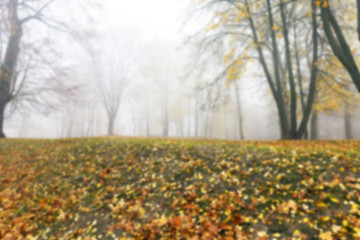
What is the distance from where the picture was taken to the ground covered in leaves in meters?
3.10

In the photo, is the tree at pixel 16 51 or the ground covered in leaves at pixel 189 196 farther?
the tree at pixel 16 51

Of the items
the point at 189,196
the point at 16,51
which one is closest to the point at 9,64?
the point at 16,51

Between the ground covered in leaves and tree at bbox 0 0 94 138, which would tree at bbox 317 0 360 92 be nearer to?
the ground covered in leaves

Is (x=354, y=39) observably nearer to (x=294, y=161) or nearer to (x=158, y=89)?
(x=294, y=161)

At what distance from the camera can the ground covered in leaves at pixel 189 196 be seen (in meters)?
3.10

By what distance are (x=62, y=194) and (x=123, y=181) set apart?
5.51 feet

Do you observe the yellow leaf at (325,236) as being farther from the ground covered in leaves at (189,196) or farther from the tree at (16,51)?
the tree at (16,51)

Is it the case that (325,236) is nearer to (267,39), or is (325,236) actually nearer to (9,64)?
(267,39)

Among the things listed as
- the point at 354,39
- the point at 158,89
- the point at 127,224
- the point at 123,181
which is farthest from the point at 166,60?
the point at 127,224

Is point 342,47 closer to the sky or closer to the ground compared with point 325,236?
closer to the sky

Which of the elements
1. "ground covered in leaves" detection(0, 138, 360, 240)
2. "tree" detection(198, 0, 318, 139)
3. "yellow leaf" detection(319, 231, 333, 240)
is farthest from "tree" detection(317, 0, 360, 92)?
"yellow leaf" detection(319, 231, 333, 240)

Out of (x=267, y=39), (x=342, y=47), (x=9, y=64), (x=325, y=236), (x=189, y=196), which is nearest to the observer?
(x=325, y=236)

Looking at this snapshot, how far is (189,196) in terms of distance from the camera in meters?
4.15

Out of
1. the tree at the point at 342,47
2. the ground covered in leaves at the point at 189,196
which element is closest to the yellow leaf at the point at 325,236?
the ground covered in leaves at the point at 189,196
